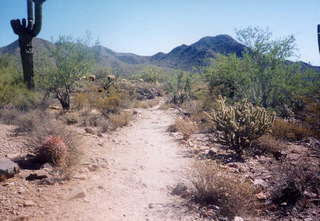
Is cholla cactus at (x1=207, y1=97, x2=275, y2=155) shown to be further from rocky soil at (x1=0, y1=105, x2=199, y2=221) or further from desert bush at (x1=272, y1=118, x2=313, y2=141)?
rocky soil at (x1=0, y1=105, x2=199, y2=221)

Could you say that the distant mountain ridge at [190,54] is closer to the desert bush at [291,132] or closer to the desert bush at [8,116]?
the desert bush at [8,116]

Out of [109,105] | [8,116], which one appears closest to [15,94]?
[8,116]

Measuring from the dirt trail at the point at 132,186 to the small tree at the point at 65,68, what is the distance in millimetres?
5317

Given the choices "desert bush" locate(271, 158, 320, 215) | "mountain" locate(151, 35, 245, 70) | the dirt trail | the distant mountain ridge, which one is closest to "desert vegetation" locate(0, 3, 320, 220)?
"desert bush" locate(271, 158, 320, 215)

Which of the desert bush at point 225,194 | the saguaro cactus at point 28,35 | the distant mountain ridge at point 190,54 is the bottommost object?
the desert bush at point 225,194

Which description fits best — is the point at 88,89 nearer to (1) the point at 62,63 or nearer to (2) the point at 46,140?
(1) the point at 62,63

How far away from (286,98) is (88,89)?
13094 millimetres

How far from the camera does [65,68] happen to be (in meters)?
11.7

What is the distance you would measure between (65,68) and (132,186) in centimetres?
888

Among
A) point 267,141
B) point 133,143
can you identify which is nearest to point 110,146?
point 133,143

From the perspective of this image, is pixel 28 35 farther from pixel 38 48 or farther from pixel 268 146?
pixel 268 146

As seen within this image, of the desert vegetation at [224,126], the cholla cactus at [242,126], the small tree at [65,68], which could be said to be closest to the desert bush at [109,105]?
the desert vegetation at [224,126]

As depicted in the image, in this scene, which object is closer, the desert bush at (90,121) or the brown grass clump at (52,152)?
the brown grass clump at (52,152)

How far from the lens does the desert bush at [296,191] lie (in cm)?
371
